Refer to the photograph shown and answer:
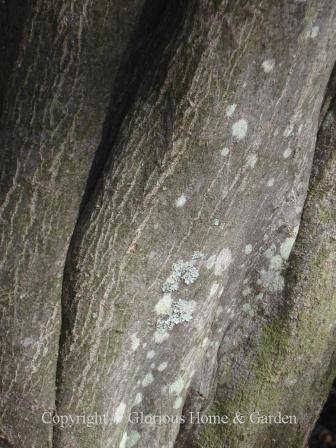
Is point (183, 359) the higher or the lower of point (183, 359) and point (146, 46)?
the lower

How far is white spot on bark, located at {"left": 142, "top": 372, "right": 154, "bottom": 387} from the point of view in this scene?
1.53m

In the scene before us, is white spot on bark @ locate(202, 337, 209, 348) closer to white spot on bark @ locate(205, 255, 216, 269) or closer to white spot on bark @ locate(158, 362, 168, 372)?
white spot on bark @ locate(158, 362, 168, 372)

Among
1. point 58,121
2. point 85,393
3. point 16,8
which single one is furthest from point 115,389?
point 16,8

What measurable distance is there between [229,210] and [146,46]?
46 cm

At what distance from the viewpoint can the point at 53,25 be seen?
127cm

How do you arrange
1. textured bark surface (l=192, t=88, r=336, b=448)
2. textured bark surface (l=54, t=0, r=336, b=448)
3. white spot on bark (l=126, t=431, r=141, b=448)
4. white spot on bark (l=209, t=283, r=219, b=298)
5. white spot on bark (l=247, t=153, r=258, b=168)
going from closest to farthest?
1. textured bark surface (l=54, t=0, r=336, b=448)
2. white spot on bark (l=247, t=153, r=258, b=168)
3. white spot on bark (l=209, t=283, r=219, b=298)
4. white spot on bark (l=126, t=431, r=141, b=448)
5. textured bark surface (l=192, t=88, r=336, b=448)

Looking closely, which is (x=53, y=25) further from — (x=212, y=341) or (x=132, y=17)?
(x=212, y=341)

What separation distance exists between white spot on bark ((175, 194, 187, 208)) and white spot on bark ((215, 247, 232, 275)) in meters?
0.19

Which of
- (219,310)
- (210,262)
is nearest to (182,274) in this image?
(210,262)

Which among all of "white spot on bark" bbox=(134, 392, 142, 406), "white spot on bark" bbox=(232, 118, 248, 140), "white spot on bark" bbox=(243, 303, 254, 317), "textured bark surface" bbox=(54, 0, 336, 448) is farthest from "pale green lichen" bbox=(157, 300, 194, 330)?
"white spot on bark" bbox=(232, 118, 248, 140)

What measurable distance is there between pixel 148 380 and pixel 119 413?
4.7 inches

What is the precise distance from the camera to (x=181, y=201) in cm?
137

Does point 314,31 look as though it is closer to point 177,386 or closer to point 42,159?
point 42,159

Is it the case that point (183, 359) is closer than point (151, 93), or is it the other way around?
point (151, 93)
